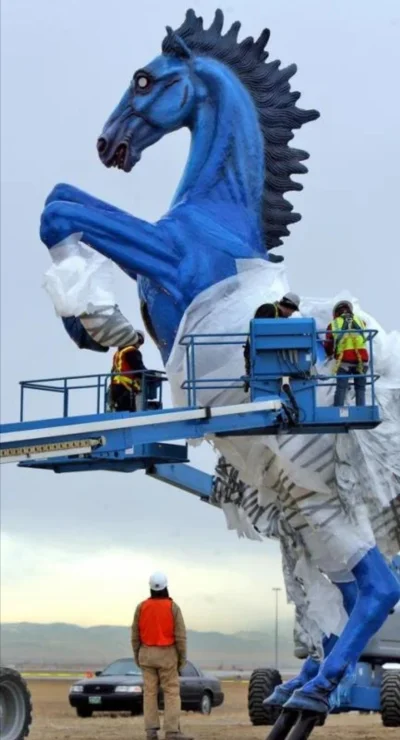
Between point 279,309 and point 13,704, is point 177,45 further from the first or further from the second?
point 13,704

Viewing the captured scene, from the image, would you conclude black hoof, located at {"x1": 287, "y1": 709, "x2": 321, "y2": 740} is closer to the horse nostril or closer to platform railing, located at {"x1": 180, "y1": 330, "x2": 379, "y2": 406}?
platform railing, located at {"x1": 180, "y1": 330, "x2": 379, "y2": 406}

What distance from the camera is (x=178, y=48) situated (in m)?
16.3

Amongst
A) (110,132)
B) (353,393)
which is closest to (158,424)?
(353,393)

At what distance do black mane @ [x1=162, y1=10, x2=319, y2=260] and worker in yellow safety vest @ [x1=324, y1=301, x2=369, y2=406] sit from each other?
73.4 inches

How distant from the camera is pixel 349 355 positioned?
1484 centimetres

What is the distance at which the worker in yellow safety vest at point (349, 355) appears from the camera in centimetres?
1481

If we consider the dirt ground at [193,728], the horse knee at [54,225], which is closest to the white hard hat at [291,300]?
the horse knee at [54,225]

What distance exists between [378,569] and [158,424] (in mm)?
2761

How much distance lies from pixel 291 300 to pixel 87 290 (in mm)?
2001

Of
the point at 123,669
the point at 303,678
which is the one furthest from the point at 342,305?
the point at 123,669

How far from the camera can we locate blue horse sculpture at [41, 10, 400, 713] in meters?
15.3

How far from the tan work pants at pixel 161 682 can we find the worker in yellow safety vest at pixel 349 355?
3.79 m

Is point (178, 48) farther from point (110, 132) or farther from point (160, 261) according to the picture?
point (160, 261)

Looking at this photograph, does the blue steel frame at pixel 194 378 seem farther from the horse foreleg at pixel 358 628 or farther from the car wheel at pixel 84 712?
the car wheel at pixel 84 712
